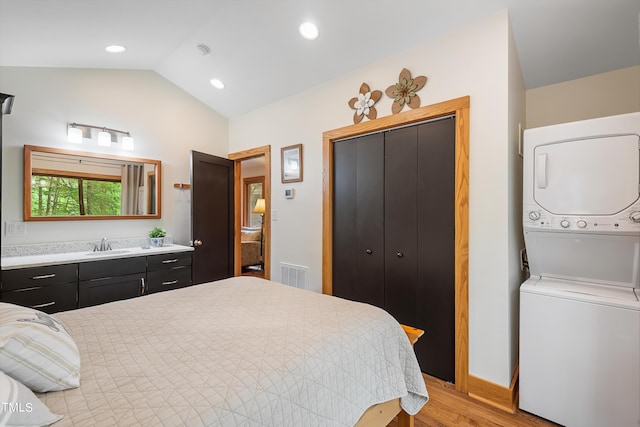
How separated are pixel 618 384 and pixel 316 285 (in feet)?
7.20

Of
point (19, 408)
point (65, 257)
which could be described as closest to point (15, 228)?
point (65, 257)

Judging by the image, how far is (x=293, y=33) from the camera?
2.40 m

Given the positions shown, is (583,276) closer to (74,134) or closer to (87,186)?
(87,186)

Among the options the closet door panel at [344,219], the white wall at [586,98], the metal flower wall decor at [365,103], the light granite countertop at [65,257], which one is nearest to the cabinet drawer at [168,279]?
the light granite countertop at [65,257]

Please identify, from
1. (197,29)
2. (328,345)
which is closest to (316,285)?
(328,345)

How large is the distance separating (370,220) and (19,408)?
225cm

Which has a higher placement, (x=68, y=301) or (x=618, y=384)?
(x=68, y=301)

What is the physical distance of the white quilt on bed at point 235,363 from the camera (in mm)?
796

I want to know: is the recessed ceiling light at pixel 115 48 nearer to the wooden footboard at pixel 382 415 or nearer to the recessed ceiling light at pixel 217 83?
the recessed ceiling light at pixel 217 83

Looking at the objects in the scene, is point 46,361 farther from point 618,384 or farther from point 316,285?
point 618,384

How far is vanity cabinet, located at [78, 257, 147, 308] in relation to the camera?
2.53m

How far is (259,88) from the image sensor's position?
128 inches

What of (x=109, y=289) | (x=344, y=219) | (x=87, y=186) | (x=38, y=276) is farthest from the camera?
(x=87, y=186)

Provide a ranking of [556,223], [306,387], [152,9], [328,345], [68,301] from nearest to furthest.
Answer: [306,387] < [328,345] < [556,223] < [152,9] < [68,301]
